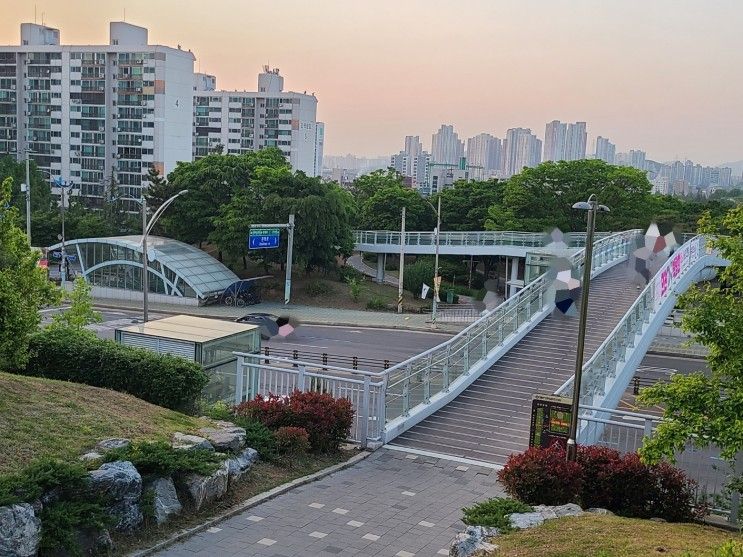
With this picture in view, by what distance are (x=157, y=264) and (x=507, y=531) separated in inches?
1271

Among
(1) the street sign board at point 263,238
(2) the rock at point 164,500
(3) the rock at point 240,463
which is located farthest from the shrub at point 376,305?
(2) the rock at point 164,500

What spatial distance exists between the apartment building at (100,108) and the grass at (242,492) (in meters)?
58.1

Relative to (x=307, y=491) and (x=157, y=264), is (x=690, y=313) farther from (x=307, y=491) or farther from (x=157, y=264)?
(x=157, y=264)

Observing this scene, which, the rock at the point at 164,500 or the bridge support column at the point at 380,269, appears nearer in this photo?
the rock at the point at 164,500

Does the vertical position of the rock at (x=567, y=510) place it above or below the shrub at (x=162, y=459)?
below

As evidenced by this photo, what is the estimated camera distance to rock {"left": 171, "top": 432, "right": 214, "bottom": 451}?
9641 millimetres

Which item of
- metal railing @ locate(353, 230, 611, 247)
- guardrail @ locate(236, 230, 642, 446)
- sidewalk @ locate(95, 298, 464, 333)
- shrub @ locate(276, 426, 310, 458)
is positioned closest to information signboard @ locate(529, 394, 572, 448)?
guardrail @ locate(236, 230, 642, 446)

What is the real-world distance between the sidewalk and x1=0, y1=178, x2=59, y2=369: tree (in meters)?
20.2

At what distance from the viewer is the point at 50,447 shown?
344 inches

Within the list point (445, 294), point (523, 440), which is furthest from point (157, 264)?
point (523, 440)

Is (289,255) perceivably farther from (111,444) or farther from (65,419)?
(111,444)

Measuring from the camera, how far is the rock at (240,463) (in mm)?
9898

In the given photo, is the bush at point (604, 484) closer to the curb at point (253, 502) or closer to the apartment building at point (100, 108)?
the curb at point (253, 502)

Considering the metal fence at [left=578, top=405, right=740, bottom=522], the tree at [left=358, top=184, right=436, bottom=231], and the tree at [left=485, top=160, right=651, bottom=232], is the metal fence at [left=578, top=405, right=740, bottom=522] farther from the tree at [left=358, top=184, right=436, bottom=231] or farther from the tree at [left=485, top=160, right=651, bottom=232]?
the tree at [left=358, top=184, right=436, bottom=231]
